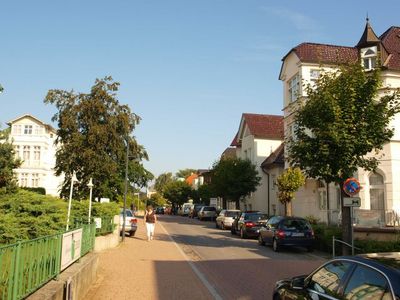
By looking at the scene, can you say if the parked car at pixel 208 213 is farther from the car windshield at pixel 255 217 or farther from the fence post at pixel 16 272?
the fence post at pixel 16 272

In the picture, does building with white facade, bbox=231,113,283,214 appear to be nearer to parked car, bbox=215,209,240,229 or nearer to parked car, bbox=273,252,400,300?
parked car, bbox=215,209,240,229

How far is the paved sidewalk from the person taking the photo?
32.3ft

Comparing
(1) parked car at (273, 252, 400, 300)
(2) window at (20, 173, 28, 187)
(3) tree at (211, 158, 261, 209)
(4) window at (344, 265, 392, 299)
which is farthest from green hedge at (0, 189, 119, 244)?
(2) window at (20, 173, 28, 187)

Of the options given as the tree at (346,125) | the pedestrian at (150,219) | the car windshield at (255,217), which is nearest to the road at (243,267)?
the pedestrian at (150,219)

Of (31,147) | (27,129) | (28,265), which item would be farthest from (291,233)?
(27,129)

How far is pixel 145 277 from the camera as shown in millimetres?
12094

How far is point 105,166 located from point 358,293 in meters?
25.6

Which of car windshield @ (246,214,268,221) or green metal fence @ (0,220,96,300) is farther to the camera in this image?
car windshield @ (246,214,268,221)

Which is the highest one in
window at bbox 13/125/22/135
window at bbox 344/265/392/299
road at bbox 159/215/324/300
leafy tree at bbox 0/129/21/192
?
window at bbox 13/125/22/135

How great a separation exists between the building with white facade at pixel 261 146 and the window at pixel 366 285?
38.6 m

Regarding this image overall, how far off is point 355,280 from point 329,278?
1.94 feet

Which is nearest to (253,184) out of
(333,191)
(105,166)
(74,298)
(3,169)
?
(333,191)

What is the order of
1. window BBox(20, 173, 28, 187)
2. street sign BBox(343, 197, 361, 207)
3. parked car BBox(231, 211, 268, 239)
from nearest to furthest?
street sign BBox(343, 197, 361, 207) < parked car BBox(231, 211, 268, 239) < window BBox(20, 173, 28, 187)

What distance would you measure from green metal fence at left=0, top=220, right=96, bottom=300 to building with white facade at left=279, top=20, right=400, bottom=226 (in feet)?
52.3
